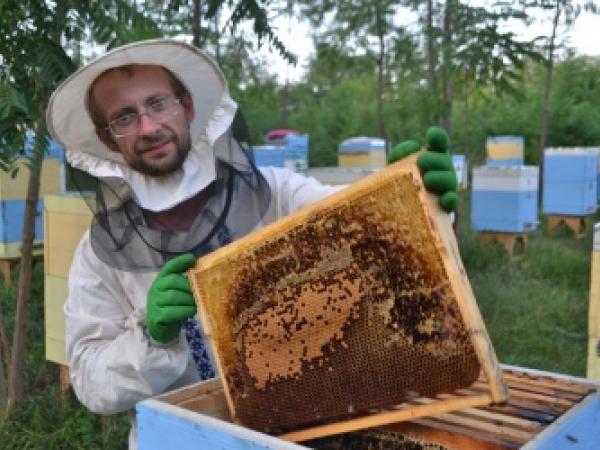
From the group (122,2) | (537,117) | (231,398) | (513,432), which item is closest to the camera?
(513,432)

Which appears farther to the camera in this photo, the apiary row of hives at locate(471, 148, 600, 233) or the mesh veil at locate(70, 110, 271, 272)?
the apiary row of hives at locate(471, 148, 600, 233)

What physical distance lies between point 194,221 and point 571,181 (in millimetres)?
7833

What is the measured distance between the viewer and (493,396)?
0.92 metres

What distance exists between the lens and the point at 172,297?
49.6 inches

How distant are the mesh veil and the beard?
8 cm

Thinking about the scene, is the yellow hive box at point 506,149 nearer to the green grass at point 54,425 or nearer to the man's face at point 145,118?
the green grass at point 54,425

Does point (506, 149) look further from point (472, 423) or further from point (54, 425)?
point (472, 423)

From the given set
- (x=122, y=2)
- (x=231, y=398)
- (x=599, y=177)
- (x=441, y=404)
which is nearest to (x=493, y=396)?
(x=441, y=404)

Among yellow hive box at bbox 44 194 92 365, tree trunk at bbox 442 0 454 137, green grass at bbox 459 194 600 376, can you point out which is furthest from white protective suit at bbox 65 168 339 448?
tree trunk at bbox 442 0 454 137

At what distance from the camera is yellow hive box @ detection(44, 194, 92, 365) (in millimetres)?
3031

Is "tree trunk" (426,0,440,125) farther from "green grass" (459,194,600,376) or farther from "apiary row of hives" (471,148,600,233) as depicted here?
"green grass" (459,194,600,376)

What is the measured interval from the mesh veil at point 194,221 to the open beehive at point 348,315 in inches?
15.7

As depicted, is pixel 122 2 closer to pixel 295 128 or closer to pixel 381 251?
pixel 381 251

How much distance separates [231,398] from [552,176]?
834 cm
